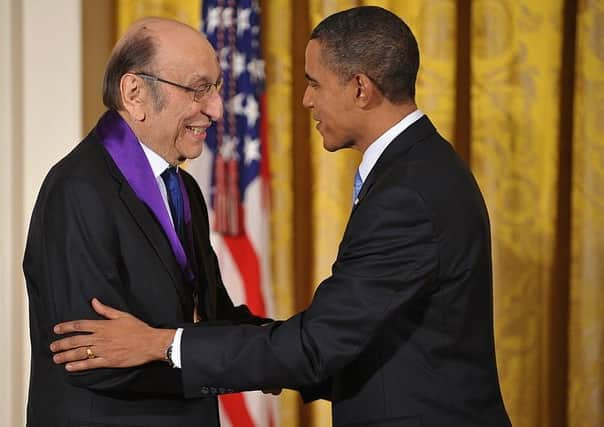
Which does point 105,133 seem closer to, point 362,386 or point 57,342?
point 57,342

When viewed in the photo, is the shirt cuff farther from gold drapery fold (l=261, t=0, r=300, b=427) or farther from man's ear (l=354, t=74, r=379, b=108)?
gold drapery fold (l=261, t=0, r=300, b=427)

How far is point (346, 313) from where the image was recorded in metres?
2.02

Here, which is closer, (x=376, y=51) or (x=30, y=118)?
(x=376, y=51)

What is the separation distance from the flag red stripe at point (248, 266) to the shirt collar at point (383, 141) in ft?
4.29

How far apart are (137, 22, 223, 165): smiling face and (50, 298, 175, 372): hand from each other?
1.61 ft

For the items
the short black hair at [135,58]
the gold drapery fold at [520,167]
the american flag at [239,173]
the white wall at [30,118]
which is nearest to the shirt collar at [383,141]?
the short black hair at [135,58]

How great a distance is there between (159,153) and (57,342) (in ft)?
1.82

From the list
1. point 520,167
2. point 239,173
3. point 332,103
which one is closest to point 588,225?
point 520,167

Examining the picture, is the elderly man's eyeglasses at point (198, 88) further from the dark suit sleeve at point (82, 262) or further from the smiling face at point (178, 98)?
the dark suit sleeve at point (82, 262)

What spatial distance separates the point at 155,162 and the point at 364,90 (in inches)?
21.0

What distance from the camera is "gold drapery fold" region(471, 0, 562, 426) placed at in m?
3.54

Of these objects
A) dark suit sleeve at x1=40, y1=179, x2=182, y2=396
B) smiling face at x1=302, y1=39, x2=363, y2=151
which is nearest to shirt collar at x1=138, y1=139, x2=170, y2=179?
dark suit sleeve at x1=40, y1=179, x2=182, y2=396

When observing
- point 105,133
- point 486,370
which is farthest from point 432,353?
point 105,133

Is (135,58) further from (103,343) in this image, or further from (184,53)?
(103,343)
